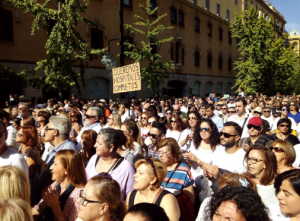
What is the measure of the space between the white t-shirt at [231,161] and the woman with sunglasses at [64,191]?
1.93 meters

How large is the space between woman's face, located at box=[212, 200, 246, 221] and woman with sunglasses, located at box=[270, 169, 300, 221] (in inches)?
21.1

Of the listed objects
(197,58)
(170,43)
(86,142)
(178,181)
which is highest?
(170,43)

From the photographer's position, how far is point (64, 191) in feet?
9.02

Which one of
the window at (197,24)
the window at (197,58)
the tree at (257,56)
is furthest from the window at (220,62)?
the tree at (257,56)

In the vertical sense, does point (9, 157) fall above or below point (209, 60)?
below

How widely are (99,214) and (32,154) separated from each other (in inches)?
65.2

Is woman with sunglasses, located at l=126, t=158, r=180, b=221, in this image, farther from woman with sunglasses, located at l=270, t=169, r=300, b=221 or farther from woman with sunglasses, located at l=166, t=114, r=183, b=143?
woman with sunglasses, located at l=166, t=114, r=183, b=143

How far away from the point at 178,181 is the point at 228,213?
1.31 metres

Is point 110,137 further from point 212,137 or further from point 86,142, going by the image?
point 212,137

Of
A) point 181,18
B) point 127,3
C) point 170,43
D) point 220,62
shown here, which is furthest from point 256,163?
point 220,62

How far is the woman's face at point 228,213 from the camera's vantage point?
1828 mm

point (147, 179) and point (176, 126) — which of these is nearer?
point (147, 179)

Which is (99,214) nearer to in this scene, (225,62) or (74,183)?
(74,183)

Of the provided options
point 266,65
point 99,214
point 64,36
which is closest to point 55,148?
point 99,214
